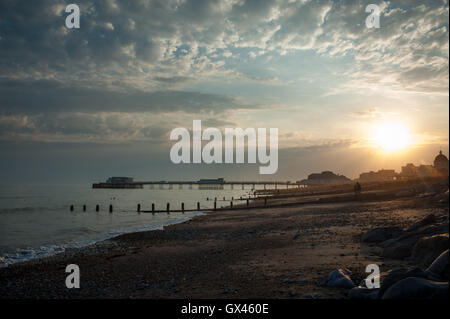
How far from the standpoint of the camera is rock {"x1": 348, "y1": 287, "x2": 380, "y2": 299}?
583 cm

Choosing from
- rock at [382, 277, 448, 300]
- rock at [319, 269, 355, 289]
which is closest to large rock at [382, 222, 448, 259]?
rock at [319, 269, 355, 289]

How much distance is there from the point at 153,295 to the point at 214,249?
6.96 m

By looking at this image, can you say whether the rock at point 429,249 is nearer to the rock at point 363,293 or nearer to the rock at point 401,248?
the rock at point 401,248

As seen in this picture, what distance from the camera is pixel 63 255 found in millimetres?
16281

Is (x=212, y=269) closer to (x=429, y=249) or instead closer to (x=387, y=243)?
(x=387, y=243)

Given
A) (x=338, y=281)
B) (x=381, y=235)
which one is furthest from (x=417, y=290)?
(x=381, y=235)

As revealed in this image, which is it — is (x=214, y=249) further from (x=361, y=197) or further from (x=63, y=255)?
(x=361, y=197)

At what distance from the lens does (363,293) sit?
239 inches

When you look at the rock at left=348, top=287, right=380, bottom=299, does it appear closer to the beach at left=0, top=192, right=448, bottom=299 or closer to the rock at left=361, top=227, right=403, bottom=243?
the beach at left=0, top=192, right=448, bottom=299

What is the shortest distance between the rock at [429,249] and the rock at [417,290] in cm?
280

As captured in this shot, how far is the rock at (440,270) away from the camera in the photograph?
5674 millimetres

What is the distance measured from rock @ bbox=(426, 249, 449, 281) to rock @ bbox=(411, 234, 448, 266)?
1491mm

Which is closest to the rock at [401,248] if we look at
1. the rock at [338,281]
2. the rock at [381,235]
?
the rock at [381,235]

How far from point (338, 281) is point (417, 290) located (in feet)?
7.51
